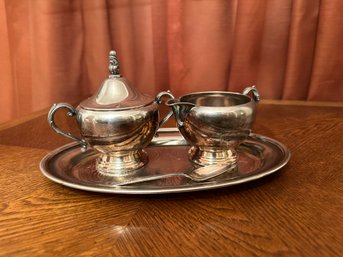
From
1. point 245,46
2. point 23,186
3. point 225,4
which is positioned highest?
point 225,4

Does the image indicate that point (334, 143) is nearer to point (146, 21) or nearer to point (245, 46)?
point (245, 46)

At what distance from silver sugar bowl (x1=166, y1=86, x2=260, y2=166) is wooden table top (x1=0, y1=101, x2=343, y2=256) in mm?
64

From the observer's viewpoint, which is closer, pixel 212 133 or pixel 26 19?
pixel 212 133

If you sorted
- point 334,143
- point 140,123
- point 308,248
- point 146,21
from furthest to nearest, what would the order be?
1. point 146,21
2. point 334,143
3. point 140,123
4. point 308,248

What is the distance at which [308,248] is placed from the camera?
0.35 metres

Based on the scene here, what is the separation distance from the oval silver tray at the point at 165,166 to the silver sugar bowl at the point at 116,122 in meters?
0.02

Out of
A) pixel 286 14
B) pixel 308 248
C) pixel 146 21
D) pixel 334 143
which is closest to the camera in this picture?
pixel 308 248

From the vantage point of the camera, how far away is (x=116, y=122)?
489 millimetres

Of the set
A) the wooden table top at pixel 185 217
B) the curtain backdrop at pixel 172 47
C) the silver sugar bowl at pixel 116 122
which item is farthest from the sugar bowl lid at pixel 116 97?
the curtain backdrop at pixel 172 47

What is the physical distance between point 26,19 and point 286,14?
2.50ft

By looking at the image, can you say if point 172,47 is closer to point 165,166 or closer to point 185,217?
point 165,166

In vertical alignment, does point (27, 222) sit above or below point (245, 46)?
below

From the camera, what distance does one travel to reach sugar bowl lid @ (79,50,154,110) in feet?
1.65

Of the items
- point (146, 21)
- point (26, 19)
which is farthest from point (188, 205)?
point (26, 19)
